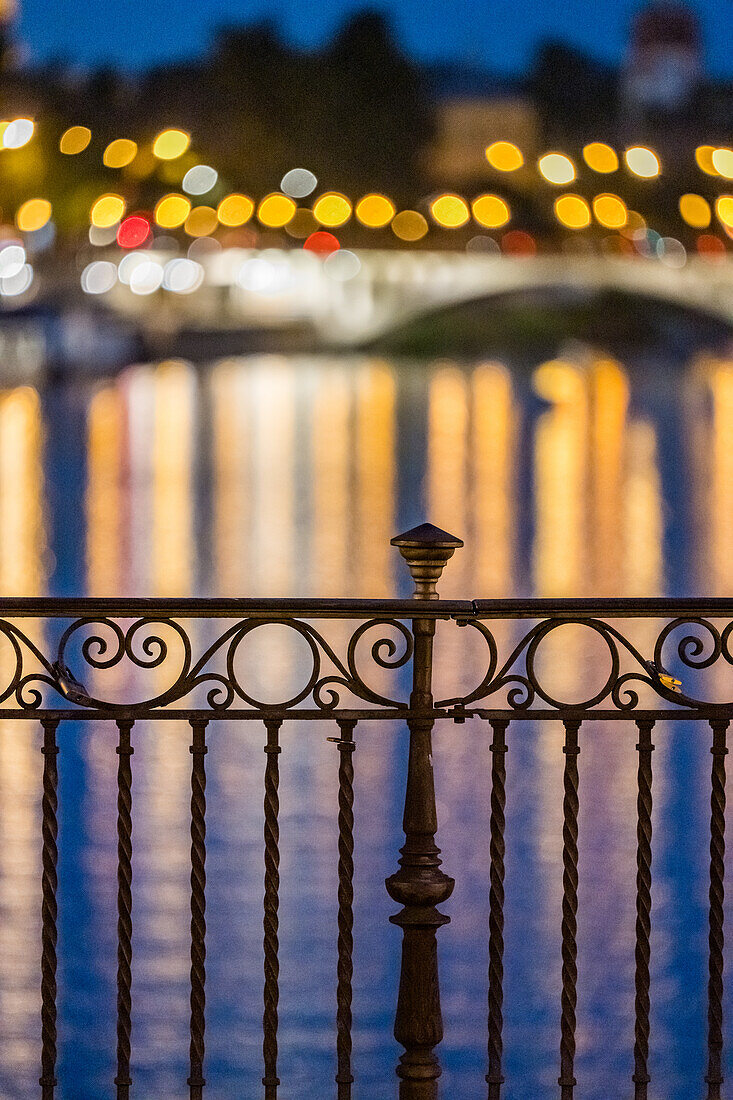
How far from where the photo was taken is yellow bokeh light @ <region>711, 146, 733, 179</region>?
256 feet

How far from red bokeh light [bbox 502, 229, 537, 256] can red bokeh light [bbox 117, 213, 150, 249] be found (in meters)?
13.2

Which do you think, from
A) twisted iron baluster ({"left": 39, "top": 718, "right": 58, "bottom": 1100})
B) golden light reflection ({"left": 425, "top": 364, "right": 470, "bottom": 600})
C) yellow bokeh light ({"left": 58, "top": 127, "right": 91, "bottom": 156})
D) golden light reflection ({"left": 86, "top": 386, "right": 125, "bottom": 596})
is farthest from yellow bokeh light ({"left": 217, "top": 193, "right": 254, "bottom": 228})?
twisted iron baluster ({"left": 39, "top": 718, "right": 58, "bottom": 1100})

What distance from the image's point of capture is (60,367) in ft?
163

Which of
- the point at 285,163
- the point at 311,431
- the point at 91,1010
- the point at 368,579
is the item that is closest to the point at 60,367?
the point at 311,431

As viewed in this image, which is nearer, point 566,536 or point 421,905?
point 421,905

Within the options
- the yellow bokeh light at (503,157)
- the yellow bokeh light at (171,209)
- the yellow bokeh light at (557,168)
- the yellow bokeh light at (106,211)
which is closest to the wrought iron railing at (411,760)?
the yellow bokeh light at (106,211)

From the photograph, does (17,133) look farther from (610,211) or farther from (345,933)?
(345,933)

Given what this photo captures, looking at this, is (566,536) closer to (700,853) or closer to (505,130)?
(700,853)

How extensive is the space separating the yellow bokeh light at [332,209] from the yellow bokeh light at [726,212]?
1469cm

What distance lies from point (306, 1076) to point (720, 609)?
6.10 feet

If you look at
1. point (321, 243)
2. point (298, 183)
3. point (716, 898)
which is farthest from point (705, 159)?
point (716, 898)

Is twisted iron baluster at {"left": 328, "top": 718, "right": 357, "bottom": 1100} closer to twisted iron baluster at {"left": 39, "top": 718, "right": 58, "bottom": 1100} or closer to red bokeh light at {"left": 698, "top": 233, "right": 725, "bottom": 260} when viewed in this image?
twisted iron baluster at {"left": 39, "top": 718, "right": 58, "bottom": 1100}

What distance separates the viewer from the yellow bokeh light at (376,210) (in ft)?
243

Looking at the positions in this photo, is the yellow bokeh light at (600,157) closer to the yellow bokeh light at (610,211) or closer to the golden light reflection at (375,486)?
the yellow bokeh light at (610,211)
